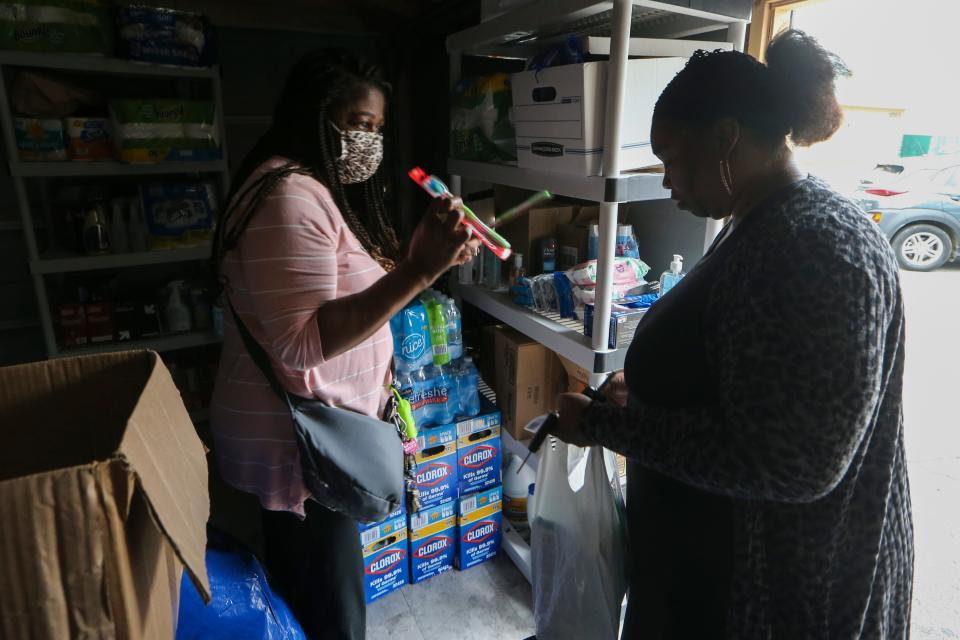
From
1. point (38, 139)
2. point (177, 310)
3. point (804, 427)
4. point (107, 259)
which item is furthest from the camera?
point (177, 310)

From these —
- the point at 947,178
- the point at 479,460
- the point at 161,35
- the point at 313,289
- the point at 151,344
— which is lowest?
the point at 479,460

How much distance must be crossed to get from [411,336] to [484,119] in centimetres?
73

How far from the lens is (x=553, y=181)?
1534 mm

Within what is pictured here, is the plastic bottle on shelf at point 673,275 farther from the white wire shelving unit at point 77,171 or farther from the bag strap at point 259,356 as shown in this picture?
the white wire shelving unit at point 77,171

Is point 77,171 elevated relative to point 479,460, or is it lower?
elevated

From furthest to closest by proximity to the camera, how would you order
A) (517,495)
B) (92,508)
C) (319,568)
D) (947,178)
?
1. (947,178)
2. (517,495)
3. (319,568)
4. (92,508)

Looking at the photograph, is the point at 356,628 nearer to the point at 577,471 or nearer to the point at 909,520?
the point at 577,471

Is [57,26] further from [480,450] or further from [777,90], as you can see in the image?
[777,90]

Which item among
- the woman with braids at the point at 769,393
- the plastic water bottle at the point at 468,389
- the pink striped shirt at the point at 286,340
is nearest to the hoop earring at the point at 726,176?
the woman with braids at the point at 769,393

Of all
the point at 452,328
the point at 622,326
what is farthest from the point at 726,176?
the point at 452,328

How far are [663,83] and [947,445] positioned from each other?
2.30 m

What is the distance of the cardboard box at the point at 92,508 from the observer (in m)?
0.44

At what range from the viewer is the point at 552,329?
1.65 meters

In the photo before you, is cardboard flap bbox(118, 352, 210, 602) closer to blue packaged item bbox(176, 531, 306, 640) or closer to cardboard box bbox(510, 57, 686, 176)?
blue packaged item bbox(176, 531, 306, 640)
